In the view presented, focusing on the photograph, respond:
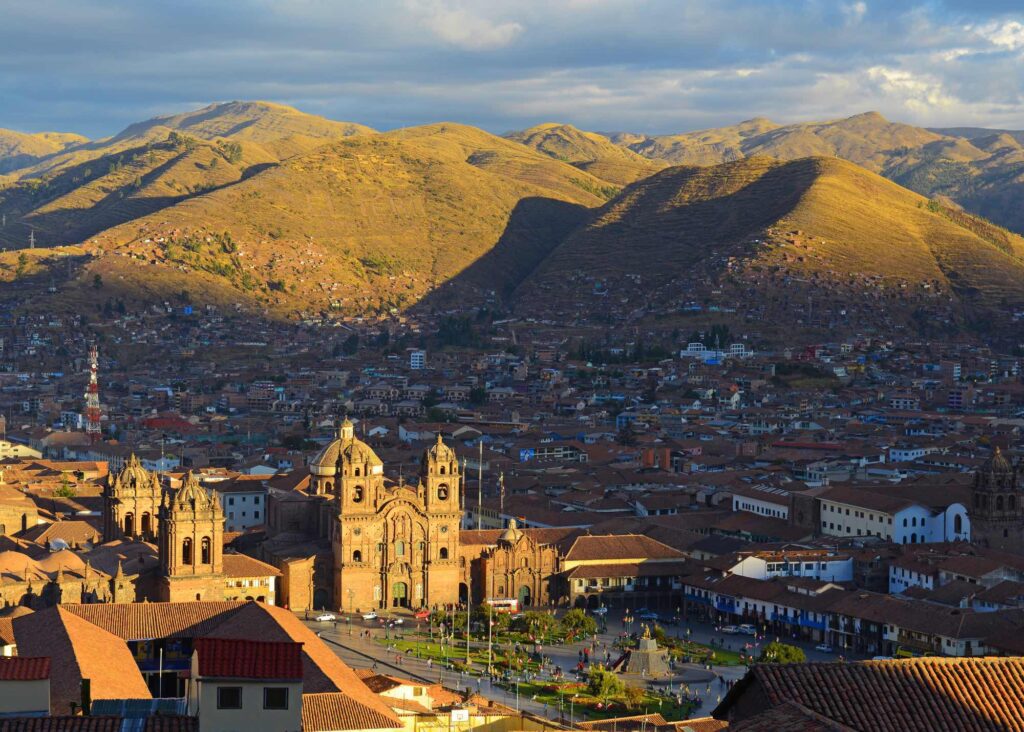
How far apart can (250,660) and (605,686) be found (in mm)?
35816

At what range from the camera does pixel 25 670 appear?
23266 millimetres

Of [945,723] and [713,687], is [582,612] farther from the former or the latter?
[945,723]

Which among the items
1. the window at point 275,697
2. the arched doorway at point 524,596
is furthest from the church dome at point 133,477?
the window at point 275,697

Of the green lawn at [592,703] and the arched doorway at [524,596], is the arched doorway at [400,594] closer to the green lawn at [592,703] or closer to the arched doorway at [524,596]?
the arched doorway at [524,596]

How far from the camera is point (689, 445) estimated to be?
126 m

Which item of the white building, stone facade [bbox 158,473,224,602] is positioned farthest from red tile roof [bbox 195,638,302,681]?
the white building

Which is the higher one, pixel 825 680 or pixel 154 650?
pixel 825 680

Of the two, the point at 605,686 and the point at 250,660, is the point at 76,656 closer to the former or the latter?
the point at 250,660

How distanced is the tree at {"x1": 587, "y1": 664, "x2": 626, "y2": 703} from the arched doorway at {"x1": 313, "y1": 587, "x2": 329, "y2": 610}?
18.1 meters

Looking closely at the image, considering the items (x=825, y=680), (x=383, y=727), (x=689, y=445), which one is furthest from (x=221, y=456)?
(x=825, y=680)

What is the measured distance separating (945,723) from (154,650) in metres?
28.3

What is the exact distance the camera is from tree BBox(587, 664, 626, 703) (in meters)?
55.9

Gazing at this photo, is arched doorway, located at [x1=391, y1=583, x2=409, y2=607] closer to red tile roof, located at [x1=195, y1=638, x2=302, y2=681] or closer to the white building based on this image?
the white building

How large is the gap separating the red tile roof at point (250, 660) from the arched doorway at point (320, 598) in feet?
167
